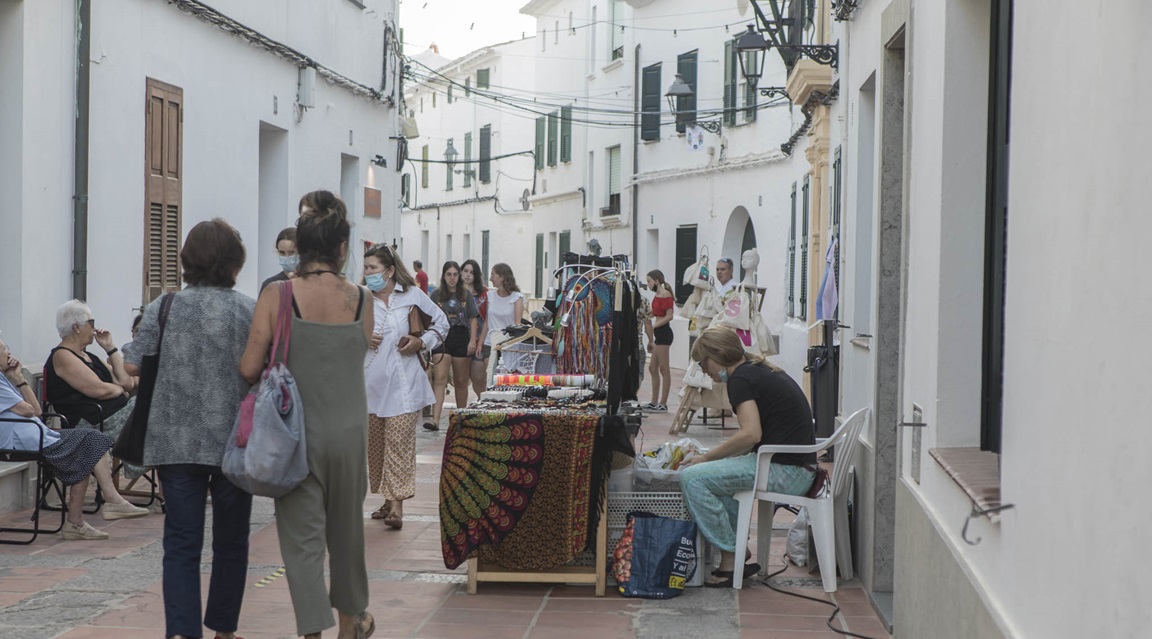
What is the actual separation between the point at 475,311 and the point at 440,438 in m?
1.34

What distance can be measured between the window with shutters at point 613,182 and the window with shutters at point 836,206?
1960 cm

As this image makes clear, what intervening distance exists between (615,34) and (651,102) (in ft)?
11.9

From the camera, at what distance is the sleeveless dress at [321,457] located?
4.83m

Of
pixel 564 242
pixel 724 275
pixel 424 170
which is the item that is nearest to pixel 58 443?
pixel 724 275

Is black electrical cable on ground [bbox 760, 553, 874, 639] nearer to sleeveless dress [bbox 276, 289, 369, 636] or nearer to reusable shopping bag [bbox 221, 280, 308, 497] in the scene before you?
sleeveless dress [bbox 276, 289, 369, 636]

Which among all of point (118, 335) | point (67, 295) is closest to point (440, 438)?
point (118, 335)

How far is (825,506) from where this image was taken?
6645 millimetres

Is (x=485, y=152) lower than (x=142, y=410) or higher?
higher

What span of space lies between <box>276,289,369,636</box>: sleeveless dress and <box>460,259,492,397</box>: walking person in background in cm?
835

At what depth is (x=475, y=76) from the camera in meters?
41.5

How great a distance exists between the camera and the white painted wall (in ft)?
28.7

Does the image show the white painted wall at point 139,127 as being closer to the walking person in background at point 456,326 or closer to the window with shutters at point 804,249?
the walking person in background at point 456,326

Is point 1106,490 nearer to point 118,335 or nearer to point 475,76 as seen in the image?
point 118,335

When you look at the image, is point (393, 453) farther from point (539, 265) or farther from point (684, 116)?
point (539, 265)
